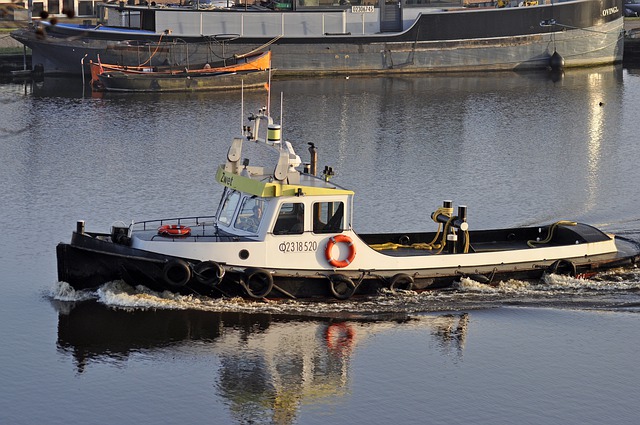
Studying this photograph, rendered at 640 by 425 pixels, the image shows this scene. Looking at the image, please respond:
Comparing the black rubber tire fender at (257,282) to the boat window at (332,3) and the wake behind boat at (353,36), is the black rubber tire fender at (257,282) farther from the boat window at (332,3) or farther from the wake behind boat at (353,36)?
the boat window at (332,3)

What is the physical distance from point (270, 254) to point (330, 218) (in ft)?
4.47

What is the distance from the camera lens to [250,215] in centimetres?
2412

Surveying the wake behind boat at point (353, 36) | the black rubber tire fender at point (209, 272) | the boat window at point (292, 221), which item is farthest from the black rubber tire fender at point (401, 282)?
the wake behind boat at point (353, 36)

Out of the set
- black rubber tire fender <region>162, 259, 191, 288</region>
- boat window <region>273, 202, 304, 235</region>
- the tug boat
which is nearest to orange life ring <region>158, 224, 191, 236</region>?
the tug boat

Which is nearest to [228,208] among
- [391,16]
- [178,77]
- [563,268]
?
[563,268]

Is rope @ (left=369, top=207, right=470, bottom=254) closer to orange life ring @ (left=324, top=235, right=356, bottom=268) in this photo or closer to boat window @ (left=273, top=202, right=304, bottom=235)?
orange life ring @ (left=324, top=235, right=356, bottom=268)

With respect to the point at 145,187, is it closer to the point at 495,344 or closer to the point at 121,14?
the point at 495,344

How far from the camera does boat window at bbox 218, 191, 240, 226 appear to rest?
962 inches

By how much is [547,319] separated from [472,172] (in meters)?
14.4

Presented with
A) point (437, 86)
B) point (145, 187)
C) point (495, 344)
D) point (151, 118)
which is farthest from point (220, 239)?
point (437, 86)

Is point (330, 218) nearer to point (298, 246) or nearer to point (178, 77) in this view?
point (298, 246)

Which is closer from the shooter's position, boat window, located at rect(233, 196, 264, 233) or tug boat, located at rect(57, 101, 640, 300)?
Answer: tug boat, located at rect(57, 101, 640, 300)

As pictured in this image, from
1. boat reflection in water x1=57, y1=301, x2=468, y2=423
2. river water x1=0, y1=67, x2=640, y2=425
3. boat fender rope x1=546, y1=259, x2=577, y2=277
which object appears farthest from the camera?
boat fender rope x1=546, y1=259, x2=577, y2=277

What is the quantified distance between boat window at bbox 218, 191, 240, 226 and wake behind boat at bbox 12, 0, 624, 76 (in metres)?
35.3
